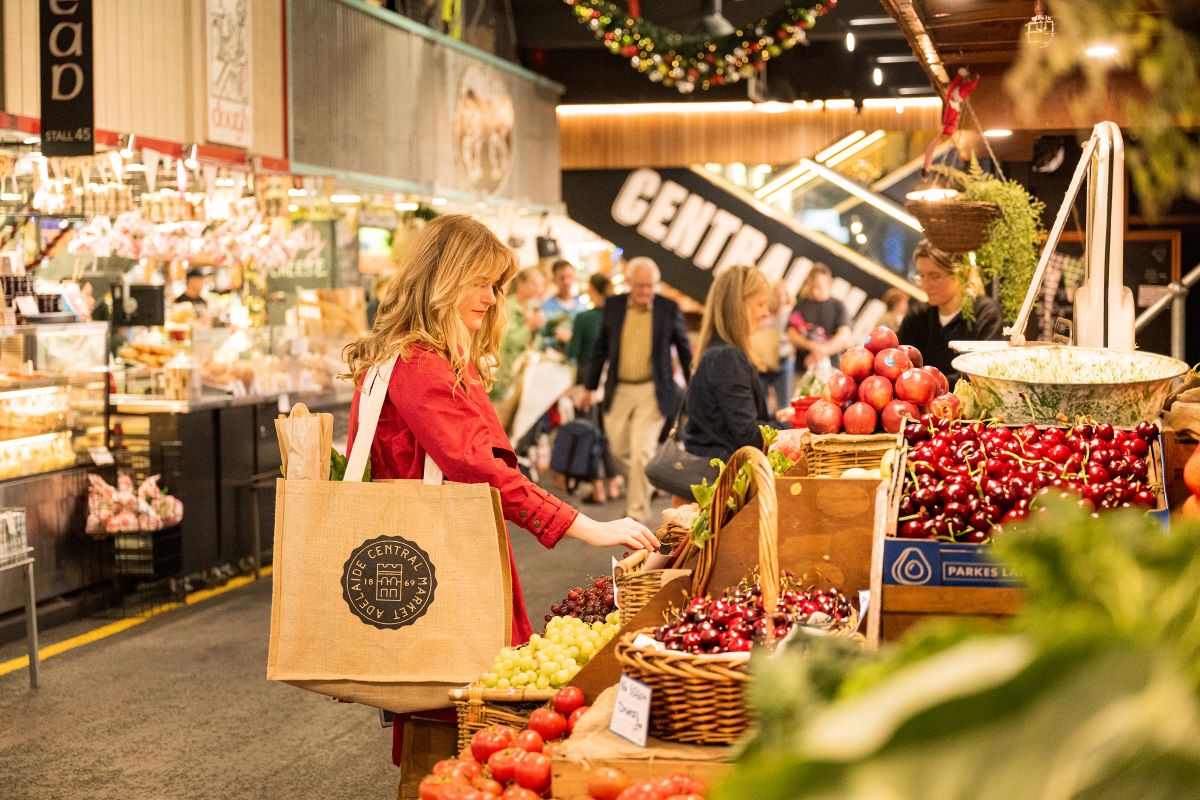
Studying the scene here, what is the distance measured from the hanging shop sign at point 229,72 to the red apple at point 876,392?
203 inches

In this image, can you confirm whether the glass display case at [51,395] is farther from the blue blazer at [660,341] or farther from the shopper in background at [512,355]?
the shopper in background at [512,355]

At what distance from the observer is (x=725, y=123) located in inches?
574

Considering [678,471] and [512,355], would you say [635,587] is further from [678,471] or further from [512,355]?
[512,355]

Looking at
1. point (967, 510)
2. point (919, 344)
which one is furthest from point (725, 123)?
point (967, 510)

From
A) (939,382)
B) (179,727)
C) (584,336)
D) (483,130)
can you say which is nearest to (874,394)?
(939,382)

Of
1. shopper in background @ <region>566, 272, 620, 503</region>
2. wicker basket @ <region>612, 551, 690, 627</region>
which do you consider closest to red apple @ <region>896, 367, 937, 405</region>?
wicker basket @ <region>612, 551, 690, 627</region>

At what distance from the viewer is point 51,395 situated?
6.72m

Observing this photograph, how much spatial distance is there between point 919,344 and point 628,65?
8845 mm

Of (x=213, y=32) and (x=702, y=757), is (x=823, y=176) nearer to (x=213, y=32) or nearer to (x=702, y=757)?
(x=213, y=32)

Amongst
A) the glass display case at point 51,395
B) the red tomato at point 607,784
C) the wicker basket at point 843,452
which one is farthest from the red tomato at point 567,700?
the glass display case at point 51,395

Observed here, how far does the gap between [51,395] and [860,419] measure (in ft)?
14.9

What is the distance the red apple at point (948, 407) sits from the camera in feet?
10.1

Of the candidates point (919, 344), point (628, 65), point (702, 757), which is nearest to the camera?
point (702, 757)

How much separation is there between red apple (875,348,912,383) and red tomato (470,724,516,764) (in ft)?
5.66
